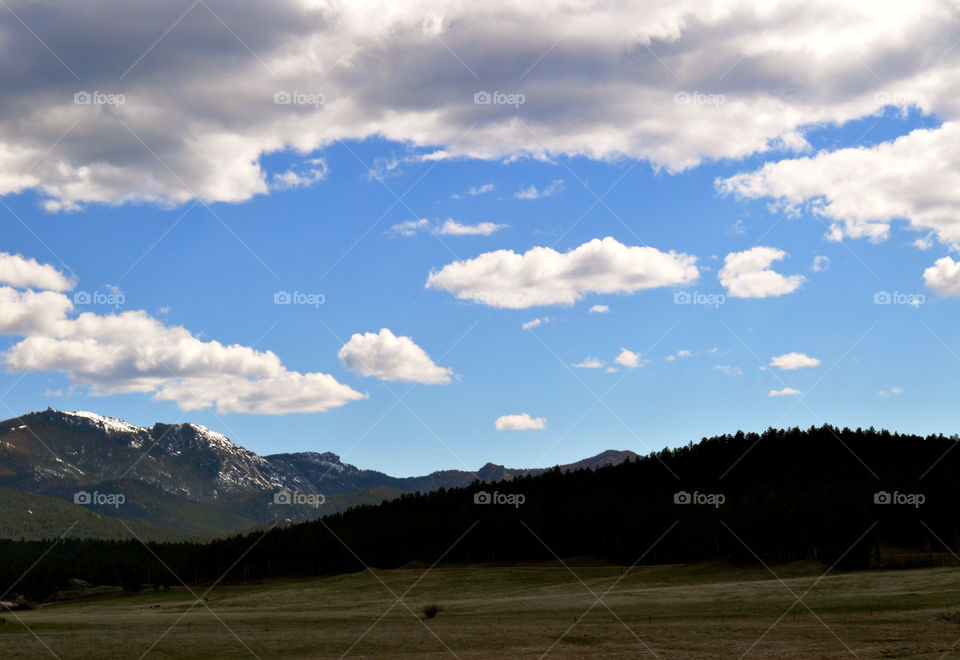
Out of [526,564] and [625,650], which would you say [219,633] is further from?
[526,564]

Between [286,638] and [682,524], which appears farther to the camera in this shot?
[682,524]

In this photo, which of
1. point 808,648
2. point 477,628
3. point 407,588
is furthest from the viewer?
point 407,588

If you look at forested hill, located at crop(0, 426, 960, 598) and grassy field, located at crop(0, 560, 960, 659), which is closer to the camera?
grassy field, located at crop(0, 560, 960, 659)

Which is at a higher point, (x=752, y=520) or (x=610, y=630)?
(x=752, y=520)

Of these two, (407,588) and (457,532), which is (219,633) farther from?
(457,532)

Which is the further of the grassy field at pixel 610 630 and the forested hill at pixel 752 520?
the forested hill at pixel 752 520

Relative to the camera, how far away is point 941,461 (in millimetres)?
176500

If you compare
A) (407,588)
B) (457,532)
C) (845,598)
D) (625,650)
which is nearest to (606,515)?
(457,532)

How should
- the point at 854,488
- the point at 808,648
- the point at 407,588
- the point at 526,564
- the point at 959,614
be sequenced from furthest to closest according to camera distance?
the point at 526,564 < the point at 854,488 < the point at 407,588 < the point at 959,614 < the point at 808,648

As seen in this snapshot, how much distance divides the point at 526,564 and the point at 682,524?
30.2 m

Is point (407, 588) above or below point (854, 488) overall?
below

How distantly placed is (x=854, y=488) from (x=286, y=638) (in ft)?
392

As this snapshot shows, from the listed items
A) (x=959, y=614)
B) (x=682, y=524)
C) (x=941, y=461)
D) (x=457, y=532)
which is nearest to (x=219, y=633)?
(x=959, y=614)

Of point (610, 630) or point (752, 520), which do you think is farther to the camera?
point (752, 520)
